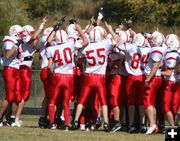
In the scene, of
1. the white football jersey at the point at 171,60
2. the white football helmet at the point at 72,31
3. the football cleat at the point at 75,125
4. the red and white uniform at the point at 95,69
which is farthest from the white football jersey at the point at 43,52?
the white football jersey at the point at 171,60

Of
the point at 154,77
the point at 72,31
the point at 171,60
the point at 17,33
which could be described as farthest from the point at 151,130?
the point at 17,33

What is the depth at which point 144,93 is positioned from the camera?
17625 millimetres

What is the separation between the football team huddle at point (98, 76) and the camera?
1761 centimetres

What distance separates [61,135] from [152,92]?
2.53 meters

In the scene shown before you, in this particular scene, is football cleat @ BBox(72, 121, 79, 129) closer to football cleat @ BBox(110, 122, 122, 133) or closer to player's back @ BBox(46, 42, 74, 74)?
football cleat @ BBox(110, 122, 122, 133)

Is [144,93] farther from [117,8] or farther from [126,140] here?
[117,8]

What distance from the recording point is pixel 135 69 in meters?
17.9

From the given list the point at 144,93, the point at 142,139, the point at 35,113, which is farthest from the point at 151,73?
the point at 35,113

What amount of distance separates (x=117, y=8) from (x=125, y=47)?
4404cm

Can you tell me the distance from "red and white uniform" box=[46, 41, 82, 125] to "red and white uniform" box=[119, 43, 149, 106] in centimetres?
111

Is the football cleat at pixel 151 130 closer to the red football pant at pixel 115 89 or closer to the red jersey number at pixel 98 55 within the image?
the red football pant at pixel 115 89

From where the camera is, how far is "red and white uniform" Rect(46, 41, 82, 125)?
58.1 feet

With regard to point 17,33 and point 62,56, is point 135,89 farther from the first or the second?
point 17,33

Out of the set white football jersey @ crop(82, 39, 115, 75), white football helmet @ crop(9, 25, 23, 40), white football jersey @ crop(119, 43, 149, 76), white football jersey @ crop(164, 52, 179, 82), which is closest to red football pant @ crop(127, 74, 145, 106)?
white football jersey @ crop(119, 43, 149, 76)
